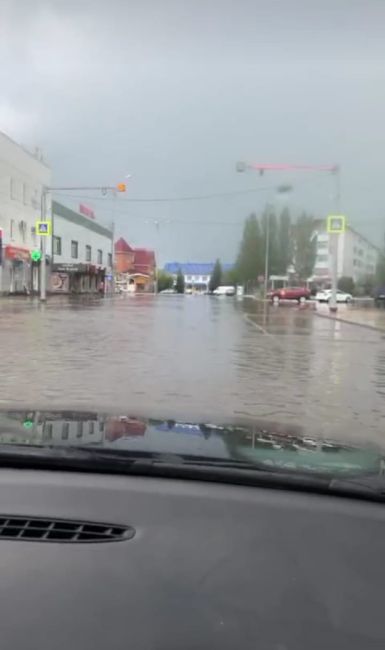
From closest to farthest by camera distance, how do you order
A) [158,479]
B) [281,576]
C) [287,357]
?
[281,576], [158,479], [287,357]

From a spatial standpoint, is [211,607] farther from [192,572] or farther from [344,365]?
[344,365]

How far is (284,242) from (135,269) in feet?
198

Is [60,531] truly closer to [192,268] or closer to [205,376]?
[205,376]

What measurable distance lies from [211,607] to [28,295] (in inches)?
2287

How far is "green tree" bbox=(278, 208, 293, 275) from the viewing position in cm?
5295

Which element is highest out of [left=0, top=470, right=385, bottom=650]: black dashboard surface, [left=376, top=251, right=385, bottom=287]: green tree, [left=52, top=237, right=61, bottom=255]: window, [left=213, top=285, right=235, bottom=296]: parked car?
[left=52, top=237, right=61, bottom=255]: window

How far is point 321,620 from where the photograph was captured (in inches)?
80.0

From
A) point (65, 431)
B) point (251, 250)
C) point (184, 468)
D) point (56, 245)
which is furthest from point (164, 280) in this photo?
point (184, 468)

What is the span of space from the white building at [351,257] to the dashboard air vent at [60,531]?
46.8 meters

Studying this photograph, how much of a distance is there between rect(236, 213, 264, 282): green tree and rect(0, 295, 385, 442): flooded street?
36980 mm

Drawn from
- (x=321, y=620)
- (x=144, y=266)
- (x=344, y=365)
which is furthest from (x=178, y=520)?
(x=144, y=266)

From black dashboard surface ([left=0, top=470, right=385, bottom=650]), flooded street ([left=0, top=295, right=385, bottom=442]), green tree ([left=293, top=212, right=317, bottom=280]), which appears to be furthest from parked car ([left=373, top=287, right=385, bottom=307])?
black dashboard surface ([left=0, top=470, right=385, bottom=650])

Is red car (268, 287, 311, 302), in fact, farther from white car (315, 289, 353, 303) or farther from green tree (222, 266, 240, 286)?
green tree (222, 266, 240, 286)

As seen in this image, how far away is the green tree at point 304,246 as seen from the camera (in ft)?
172
